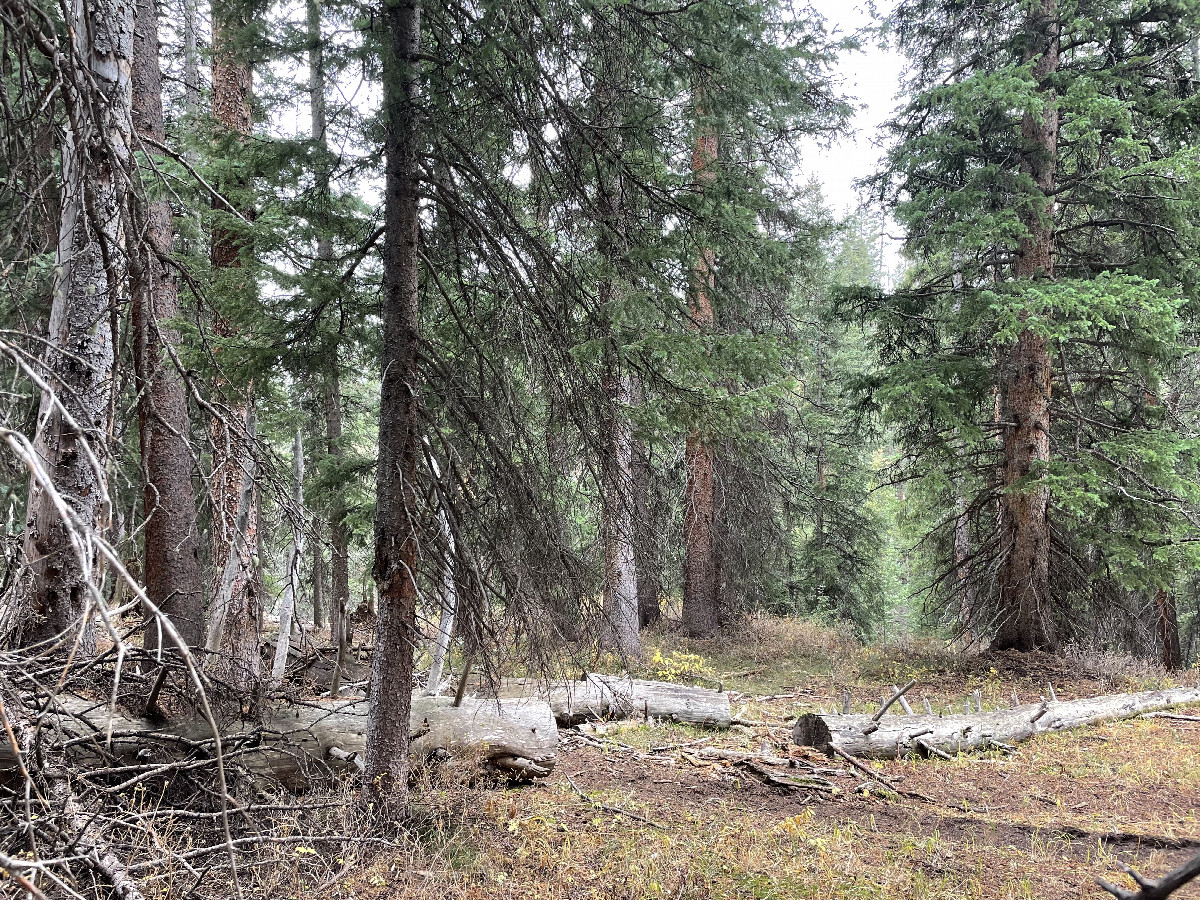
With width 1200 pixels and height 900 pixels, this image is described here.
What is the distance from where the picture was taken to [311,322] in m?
5.23

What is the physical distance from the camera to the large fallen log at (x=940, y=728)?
799cm

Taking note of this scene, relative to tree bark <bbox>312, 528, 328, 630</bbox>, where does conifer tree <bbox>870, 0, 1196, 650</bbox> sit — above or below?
above


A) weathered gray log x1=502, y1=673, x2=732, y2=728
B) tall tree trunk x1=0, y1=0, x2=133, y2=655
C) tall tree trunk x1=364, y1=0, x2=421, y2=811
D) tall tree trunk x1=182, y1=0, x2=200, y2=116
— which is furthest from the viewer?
tall tree trunk x1=182, y1=0, x2=200, y2=116

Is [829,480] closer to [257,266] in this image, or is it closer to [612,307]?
[612,307]

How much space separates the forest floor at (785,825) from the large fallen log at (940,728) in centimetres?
20

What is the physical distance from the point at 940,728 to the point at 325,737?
267 inches

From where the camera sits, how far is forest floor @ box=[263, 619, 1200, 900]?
463 cm

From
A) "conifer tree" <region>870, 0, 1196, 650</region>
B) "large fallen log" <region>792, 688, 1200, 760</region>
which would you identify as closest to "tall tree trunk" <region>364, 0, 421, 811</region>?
"large fallen log" <region>792, 688, 1200, 760</region>

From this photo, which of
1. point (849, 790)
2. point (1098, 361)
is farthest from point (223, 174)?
point (1098, 361)

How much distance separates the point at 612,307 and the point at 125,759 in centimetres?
496

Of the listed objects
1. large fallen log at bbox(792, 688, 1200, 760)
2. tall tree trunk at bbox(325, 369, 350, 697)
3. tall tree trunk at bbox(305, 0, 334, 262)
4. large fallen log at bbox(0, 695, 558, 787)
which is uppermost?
tall tree trunk at bbox(305, 0, 334, 262)

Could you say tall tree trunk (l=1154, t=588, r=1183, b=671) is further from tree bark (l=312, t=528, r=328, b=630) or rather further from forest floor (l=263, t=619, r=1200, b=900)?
tree bark (l=312, t=528, r=328, b=630)

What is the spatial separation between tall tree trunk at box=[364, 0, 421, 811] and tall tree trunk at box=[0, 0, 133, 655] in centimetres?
165

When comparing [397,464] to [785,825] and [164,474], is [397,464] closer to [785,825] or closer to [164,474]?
[164,474]
